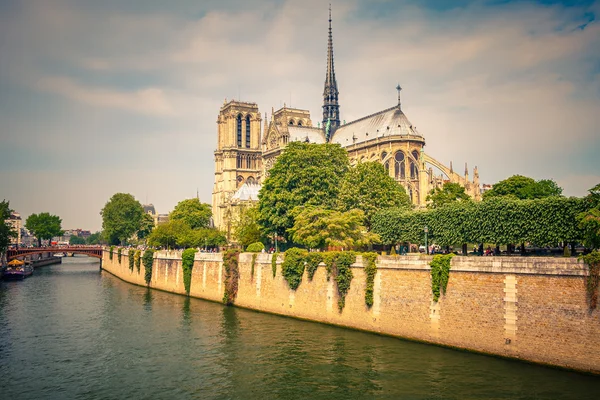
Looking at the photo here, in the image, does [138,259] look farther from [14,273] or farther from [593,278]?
[593,278]

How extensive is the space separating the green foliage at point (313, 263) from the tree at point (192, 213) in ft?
198

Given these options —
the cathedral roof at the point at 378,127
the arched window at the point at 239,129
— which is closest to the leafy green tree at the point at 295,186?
the cathedral roof at the point at 378,127

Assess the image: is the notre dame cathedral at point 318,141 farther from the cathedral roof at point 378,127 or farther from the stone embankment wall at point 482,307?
the stone embankment wall at point 482,307

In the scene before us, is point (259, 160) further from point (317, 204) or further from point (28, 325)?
point (28, 325)

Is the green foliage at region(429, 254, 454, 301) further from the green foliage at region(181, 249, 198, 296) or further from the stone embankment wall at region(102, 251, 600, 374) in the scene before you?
the green foliage at region(181, 249, 198, 296)

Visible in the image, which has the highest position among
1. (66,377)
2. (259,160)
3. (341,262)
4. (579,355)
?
(259,160)

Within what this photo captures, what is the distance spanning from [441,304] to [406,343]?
336 cm

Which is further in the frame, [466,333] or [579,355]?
[466,333]

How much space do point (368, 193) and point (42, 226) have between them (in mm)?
124650

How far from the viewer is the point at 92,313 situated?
48531 mm

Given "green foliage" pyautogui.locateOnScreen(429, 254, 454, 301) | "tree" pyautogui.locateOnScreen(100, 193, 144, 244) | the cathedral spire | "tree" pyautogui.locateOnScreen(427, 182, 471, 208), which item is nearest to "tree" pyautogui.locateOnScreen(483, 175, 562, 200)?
"tree" pyautogui.locateOnScreen(427, 182, 471, 208)

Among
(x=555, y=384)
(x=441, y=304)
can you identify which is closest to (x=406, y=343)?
(x=441, y=304)

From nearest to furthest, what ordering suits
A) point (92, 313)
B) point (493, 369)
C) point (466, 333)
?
point (493, 369)
point (466, 333)
point (92, 313)

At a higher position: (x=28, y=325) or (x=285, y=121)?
(x=285, y=121)
